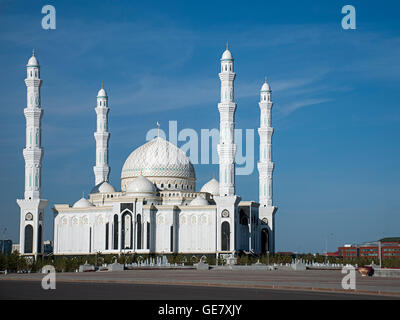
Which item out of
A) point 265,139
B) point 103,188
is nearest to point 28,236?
point 103,188

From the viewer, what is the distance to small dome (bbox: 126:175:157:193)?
7612 centimetres

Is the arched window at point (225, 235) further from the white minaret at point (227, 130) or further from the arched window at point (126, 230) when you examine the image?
the arched window at point (126, 230)

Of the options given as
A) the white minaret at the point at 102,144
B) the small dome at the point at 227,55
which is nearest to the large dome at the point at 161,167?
the white minaret at the point at 102,144

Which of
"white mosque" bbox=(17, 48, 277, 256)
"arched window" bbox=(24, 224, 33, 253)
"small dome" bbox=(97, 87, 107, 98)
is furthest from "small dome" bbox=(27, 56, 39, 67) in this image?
"arched window" bbox=(24, 224, 33, 253)

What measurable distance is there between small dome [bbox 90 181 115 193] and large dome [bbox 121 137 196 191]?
1865 millimetres

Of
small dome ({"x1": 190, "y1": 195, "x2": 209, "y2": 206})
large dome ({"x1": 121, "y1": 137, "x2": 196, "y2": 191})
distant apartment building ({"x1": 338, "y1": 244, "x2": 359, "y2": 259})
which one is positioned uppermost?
large dome ({"x1": 121, "y1": 137, "x2": 196, "y2": 191})

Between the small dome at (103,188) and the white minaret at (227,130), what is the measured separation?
1453 cm

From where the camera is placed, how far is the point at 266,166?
79.2 m

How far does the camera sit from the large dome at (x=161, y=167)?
8056cm

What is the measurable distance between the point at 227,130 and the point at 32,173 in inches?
777

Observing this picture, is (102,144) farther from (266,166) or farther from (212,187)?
(266,166)

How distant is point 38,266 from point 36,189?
22741mm

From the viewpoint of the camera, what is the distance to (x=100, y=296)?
21953 mm

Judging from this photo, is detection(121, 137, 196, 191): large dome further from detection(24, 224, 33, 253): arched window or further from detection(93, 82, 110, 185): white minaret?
detection(24, 224, 33, 253): arched window
